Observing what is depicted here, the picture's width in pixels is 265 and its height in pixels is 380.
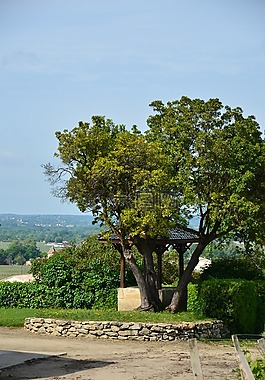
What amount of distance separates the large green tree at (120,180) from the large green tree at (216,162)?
1.93 feet

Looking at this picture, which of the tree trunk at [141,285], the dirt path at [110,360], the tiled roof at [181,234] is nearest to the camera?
the dirt path at [110,360]

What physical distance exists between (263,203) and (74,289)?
7914mm

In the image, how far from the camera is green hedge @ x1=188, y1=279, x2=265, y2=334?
22891 mm

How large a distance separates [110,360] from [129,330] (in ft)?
15.3

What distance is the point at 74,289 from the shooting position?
2688cm

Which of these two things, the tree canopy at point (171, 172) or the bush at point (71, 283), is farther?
the bush at point (71, 283)

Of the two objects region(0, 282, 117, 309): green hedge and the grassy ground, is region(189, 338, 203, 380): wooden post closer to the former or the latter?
region(0, 282, 117, 309): green hedge

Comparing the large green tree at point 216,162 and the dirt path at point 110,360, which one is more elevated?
the large green tree at point 216,162

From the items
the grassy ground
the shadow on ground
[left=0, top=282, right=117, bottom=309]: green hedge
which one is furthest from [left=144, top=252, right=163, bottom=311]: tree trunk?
the grassy ground

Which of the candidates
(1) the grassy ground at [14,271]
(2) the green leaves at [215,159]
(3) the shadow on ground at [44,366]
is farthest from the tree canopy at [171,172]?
(1) the grassy ground at [14,271]

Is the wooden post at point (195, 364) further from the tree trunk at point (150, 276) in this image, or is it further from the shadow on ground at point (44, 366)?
Result: the tree trunk at point (150, 276)

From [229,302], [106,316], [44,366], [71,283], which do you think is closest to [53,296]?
[71,283]

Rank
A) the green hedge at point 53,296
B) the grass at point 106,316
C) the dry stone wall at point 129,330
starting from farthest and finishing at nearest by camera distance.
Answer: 1. the green hedge at point 53,296
2. the grass at point 106,316
3. the dry stone wall at point 129,330

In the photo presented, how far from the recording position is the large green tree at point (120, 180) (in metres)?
22.8
